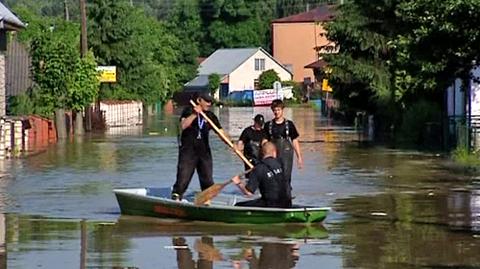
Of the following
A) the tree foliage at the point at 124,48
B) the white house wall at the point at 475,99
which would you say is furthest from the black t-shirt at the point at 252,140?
the tree foliage at the point at 124,48

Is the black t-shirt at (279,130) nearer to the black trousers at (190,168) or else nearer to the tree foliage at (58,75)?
the black trousers at (190,168)

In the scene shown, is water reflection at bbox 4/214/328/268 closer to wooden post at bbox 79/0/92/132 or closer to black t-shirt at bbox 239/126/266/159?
black t-shirt at bbox 239/126/266/159

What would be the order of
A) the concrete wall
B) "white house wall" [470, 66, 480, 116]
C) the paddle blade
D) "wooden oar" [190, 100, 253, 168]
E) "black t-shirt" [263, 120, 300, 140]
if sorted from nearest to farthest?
the paddle blade
"wooden oar" [190, 100, 253, 168]
"black t-shirt" [263, 120, 300, 140]
"white house wall" [470, 66, 480, 116]
the concrete wall

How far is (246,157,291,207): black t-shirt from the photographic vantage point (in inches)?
629

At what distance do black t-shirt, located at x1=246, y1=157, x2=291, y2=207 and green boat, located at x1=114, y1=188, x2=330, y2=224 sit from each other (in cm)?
21

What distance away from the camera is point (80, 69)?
47375 millimetres

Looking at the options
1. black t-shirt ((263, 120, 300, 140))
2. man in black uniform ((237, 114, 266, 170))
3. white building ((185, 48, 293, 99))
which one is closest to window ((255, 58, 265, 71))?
white building ((185, 48, 293, 99))

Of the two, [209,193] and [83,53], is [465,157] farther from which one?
[83,53]

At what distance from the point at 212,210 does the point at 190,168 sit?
1571mm

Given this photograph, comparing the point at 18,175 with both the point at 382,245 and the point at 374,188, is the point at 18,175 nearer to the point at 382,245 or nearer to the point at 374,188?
the point at 374,188

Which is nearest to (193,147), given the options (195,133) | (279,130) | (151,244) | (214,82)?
(195,133)

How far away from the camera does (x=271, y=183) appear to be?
52.9 ft

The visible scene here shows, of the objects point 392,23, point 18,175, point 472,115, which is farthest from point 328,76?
point 18,175

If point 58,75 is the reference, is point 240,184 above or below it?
below
